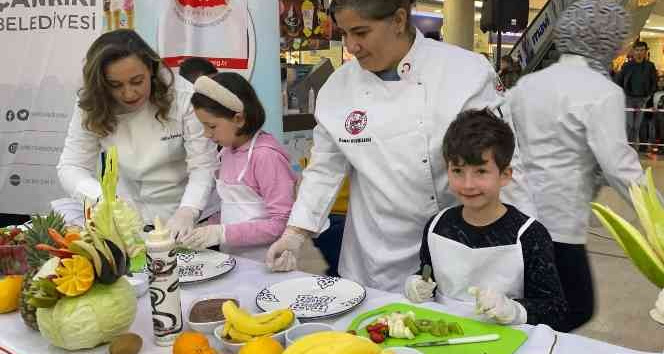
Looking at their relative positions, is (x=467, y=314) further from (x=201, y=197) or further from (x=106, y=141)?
(x=106, y=141)

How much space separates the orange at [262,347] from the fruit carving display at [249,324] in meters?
0.08

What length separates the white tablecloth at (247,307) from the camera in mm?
1057

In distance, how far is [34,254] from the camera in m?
1.26

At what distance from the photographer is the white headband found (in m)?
1.71

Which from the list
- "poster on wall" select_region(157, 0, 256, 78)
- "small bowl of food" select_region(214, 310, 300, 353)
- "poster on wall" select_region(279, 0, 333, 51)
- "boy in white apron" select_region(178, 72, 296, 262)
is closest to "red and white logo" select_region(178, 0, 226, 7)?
"poster on wall" select_region(157, 0, 256, 78)

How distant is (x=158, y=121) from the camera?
1930 millimetres

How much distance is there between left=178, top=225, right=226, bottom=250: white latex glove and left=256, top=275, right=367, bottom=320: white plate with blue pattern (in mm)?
345

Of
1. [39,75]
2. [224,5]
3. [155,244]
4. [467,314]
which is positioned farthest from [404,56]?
[39,75]

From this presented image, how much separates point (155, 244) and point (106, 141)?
1.05 meters

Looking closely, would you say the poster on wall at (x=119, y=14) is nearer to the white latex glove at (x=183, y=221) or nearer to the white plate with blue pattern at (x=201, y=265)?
the white latex glove at (x=183, y=221)

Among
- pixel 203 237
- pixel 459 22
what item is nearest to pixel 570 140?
pixel 203 237

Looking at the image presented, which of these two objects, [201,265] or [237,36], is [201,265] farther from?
[237,36]

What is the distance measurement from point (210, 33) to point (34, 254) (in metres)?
1.98

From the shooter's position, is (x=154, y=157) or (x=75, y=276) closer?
(x=75, y=276)
